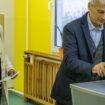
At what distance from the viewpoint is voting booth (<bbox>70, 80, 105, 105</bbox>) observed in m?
1.43

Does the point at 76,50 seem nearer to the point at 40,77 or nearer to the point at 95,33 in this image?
the point at 95,33

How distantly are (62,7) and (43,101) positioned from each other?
4.20ft

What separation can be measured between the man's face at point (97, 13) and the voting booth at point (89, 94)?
451 millimetres

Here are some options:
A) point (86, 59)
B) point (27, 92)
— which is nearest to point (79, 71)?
point (86, 59)

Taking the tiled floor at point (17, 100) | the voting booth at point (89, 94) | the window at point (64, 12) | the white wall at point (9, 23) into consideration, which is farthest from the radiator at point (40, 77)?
the voting booth at point (89, 94)

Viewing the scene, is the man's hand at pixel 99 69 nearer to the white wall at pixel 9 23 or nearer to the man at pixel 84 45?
the man at pixel 84 45

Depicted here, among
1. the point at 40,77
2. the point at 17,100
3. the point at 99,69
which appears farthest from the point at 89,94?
the point at 17,100

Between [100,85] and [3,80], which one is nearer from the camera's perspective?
[100,85]

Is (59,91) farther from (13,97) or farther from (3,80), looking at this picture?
(13,97)

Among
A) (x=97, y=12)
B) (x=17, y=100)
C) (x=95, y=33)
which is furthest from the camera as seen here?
(x=17, y=100)

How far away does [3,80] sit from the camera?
2.95 meters

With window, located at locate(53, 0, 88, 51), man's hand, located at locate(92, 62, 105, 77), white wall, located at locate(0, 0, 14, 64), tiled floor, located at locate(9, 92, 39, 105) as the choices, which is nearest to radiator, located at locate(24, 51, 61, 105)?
tiled floor, located at locate(9, 92, 39, 105)

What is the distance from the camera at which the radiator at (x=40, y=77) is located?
410cm

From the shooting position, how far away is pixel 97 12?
6.12ft
